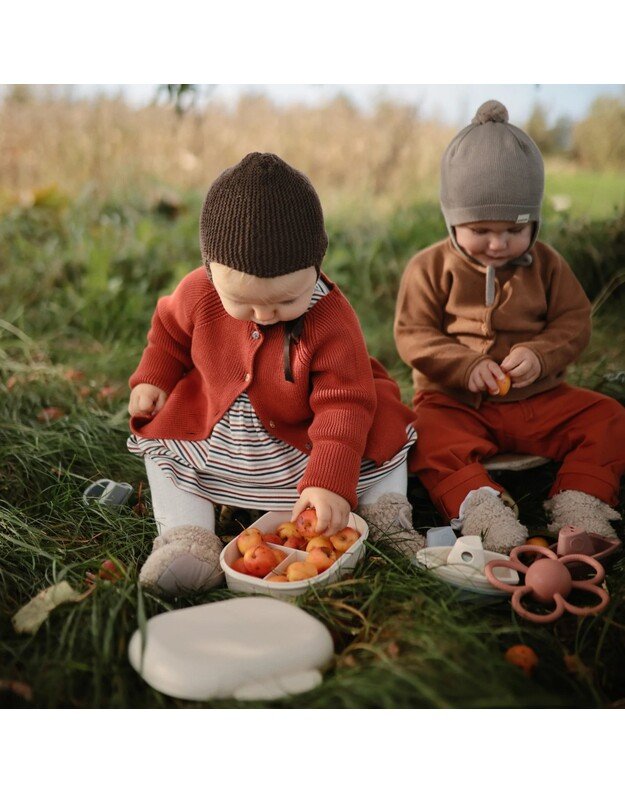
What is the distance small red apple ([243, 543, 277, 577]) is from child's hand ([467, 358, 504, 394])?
0.97 metres

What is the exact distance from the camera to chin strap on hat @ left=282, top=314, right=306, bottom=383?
236 centimetres

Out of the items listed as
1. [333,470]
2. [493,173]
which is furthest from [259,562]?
[493,173]

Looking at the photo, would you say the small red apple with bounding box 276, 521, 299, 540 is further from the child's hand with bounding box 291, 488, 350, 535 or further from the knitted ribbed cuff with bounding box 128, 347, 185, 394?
the knitted ribbed cuff with bounding box 128, 347, 185, 394

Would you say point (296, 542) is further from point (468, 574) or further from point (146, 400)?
point (146, 400)

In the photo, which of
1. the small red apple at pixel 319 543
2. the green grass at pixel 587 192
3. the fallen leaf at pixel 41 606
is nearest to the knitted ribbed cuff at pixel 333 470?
the small red apple at pixel 319 543

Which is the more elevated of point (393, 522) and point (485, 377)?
point (485, 377)

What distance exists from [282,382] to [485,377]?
0.73m

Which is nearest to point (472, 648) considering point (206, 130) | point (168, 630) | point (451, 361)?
point (168, 630)

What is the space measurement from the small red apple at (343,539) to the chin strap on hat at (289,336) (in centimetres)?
49

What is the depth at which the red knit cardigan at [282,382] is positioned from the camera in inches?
89.7

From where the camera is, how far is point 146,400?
2.61m

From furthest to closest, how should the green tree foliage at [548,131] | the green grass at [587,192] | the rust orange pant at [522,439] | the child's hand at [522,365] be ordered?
the green tree foliage at [548,131]
the green grass at [587,192]
the child's hand at [522,365]
the rust orange pant at [522,439]

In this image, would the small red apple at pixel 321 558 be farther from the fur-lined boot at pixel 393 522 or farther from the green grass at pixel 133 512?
the fur-lined boot at pixel 393 522

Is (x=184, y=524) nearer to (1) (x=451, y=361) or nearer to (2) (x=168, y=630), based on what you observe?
(2) (x=168, y=630)
